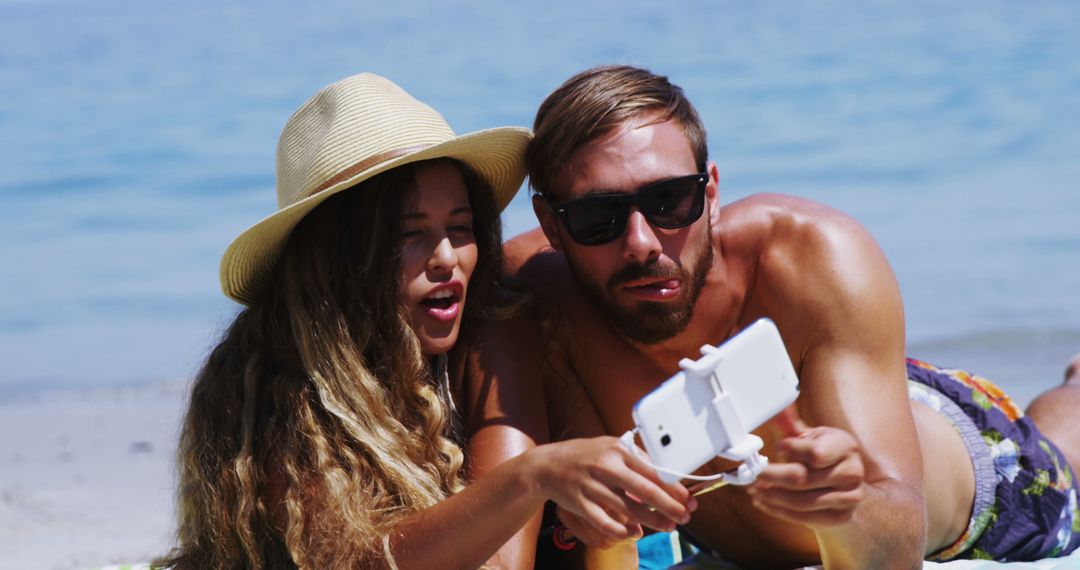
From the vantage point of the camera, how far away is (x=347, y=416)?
121 inches

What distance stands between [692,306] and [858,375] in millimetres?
491

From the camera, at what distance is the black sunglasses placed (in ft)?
10.3

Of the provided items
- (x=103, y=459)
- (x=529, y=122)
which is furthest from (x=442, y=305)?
(x=529, y=122)

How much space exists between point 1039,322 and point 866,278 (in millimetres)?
4776

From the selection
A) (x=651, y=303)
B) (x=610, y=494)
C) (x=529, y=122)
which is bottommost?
(x=529, y=122)

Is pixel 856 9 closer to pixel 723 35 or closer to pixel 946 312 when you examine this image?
pixel 723 35

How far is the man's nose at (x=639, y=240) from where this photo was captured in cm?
311

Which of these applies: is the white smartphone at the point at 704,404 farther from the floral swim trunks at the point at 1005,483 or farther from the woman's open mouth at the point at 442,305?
the floral swim trunks at the point at 1005,483

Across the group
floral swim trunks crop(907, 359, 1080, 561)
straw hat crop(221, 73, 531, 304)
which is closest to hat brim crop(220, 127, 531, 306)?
straw hat crop(221, 73, 531, 304)

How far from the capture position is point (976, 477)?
12.8 ft

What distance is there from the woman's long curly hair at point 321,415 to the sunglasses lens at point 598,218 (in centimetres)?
34

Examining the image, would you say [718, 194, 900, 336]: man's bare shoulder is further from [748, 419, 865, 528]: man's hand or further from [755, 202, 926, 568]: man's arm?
[748, 419, 865, 528]: man's hand

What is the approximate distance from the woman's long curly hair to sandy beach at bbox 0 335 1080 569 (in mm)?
724

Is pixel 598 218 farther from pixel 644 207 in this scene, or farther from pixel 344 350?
pixel 344 350
